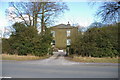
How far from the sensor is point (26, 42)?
14859 mm

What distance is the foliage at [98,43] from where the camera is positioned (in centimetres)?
1324

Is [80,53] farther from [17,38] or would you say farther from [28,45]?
[17,38]

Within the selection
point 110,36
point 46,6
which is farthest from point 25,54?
point 110,36

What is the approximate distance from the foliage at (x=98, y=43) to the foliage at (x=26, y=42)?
428 cm

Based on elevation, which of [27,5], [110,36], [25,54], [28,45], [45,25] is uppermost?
[27,5]

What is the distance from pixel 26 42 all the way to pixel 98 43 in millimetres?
7716

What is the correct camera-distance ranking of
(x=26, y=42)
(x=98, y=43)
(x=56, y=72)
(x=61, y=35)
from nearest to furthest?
(x=56, y=72) < (x=98, y=43) < (x=26, y=42) < (x=61, y=35)

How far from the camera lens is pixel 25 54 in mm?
14828

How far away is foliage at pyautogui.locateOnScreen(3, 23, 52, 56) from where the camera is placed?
14805 mm

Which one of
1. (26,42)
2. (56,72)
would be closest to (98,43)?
(26,42)

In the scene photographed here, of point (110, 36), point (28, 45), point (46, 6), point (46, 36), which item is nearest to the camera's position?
point (110, 36)

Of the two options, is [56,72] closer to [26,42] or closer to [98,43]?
[98,43]

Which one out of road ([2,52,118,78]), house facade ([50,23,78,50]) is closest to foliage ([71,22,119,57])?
house facade ([50,23,78,50])

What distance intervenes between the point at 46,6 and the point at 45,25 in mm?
2513
